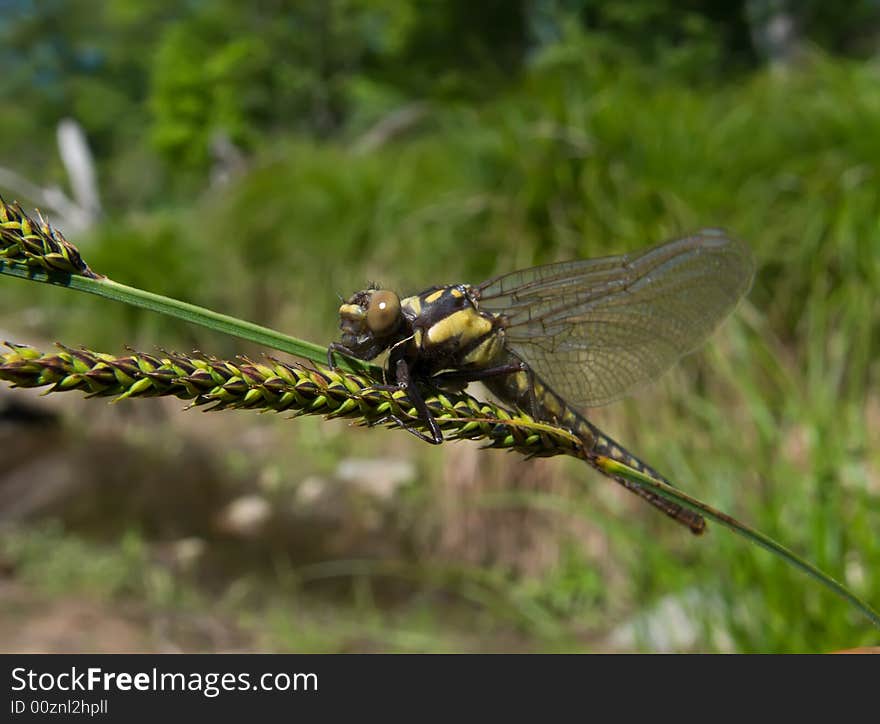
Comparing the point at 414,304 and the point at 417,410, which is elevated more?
the point at 414,304

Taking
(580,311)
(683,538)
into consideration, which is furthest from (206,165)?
(580,311)

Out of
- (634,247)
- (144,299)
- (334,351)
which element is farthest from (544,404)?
(634,247)

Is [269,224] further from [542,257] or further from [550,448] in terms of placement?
[550,448]

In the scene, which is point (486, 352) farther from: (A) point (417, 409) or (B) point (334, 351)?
(A) point (417, 409)

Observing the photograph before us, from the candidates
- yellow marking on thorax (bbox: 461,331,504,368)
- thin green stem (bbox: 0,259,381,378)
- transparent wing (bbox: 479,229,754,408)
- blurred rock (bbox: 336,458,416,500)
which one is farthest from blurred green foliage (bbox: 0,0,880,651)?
thin green stem (bbox: 0,259,381,378)

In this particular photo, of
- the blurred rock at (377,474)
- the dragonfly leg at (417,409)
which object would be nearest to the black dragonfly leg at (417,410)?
the dragonfly leg at (417,409)

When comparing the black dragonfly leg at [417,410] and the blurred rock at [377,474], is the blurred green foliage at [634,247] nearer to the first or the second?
the blurred rock at [377,474]
